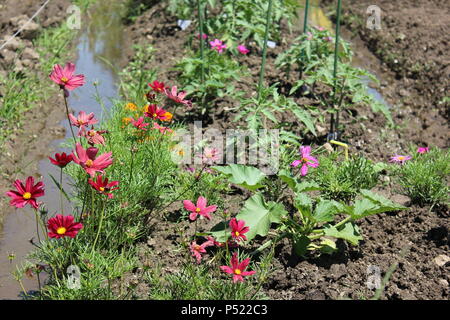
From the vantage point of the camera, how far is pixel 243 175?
101 inches

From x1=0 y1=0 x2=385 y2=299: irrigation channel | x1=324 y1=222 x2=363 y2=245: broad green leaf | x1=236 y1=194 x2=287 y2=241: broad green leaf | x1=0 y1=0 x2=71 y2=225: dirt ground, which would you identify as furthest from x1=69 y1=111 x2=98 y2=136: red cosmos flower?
x1=324 y1=222 x2=363 y2=245: broad green leaf

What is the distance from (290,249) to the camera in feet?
8.46

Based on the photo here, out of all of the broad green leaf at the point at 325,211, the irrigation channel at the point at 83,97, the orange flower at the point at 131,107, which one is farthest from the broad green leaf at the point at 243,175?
the orange flower at the point at 131,107

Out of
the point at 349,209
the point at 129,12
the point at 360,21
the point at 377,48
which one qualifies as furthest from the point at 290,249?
the point at 129,12

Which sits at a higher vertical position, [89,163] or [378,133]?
[89,163]

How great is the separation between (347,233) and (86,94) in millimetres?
2753

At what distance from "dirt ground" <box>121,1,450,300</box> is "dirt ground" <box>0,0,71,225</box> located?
0.85m

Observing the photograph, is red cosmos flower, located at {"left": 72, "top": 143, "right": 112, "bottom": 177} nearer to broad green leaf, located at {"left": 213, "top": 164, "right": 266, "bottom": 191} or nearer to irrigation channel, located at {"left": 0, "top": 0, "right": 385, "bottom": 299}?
irrigation channel, located at {"left": 0, "top": 0, "right": 385, "bottom": 299}

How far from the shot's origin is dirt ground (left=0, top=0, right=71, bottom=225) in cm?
347

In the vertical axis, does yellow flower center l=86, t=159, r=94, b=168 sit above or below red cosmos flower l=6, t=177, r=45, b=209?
above

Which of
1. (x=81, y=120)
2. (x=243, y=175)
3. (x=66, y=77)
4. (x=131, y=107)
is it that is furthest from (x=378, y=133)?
(x=66, y=77)

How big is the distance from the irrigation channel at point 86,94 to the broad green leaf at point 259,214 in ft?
3.00

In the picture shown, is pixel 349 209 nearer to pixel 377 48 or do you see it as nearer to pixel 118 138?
pixel 118 138

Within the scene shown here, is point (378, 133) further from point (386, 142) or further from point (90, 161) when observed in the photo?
point (90, 161)
